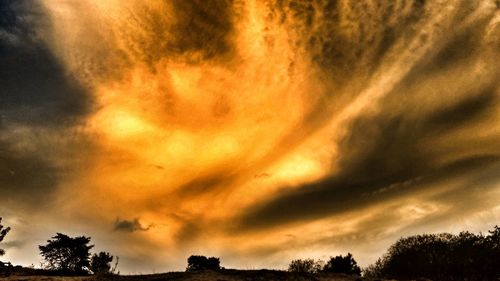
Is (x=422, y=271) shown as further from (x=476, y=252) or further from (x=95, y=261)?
(x=95, y=261)

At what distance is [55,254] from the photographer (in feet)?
218

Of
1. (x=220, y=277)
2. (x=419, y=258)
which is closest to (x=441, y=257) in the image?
(x=419, y=258)

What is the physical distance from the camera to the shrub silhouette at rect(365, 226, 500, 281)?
60.4 m

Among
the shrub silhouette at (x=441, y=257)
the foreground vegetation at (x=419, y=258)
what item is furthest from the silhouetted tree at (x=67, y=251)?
the shrub silhouette at (x=441, y=257)

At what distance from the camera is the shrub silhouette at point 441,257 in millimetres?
60375

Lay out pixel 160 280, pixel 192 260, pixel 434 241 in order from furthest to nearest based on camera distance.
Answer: pixel 434 241 < pixel 192 260 < pixel 160 280

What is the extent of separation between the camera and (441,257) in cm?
6825

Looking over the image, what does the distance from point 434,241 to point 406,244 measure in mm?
5381

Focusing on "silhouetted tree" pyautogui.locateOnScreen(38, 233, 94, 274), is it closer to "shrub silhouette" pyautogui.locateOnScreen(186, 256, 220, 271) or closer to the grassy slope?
"shrub silhouette" pyautogui.locateOnScreen(186, 256, 220, 271)

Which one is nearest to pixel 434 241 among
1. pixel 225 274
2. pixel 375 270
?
pixel 375 270

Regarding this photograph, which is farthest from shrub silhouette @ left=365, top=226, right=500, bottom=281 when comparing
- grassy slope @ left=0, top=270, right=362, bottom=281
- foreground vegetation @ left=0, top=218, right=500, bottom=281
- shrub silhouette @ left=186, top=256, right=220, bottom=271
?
grassy slope @ left=0, top=270, right=362, bottom=281

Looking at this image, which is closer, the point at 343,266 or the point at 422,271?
the point at 343,266

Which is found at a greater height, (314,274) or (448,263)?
(448,263)

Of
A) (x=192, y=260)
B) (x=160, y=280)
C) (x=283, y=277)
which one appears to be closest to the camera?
(x=160, y=280)
